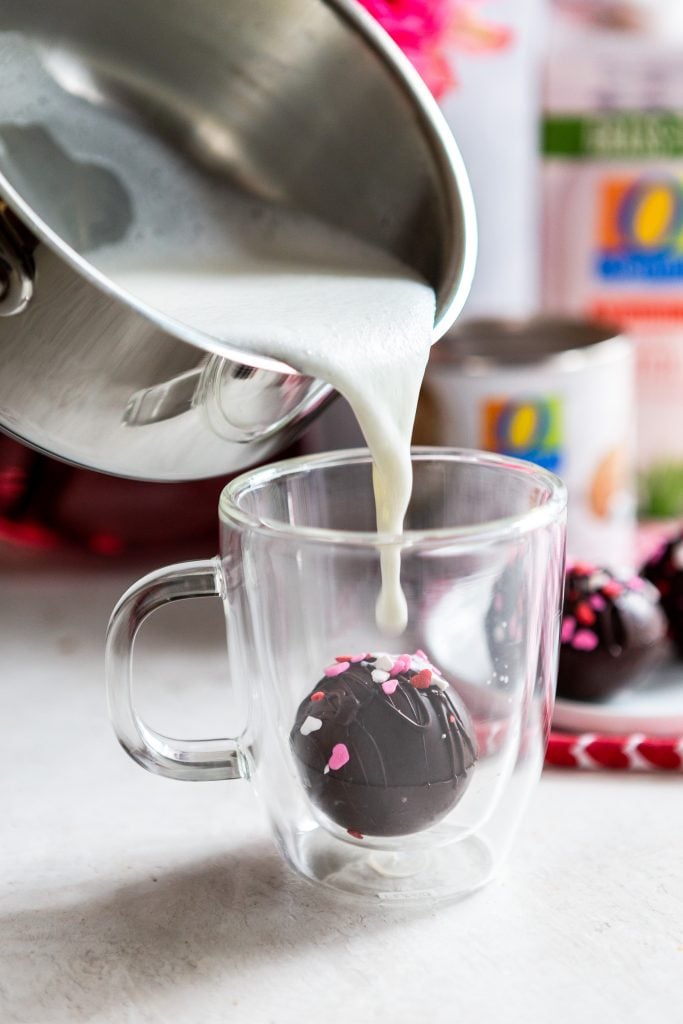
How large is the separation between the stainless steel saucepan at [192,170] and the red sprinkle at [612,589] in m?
0.20

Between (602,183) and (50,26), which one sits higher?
(50,26)

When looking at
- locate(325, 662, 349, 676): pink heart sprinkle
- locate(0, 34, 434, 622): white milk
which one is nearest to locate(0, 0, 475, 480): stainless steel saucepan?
locate(0, 34, 434, 622): white milk

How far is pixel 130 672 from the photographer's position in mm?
597

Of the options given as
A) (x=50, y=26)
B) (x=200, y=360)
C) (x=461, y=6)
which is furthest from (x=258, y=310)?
(x=461, y=6)

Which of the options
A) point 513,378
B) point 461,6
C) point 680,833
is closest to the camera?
point 680,833

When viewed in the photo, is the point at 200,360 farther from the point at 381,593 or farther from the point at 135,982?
the point at 135,982

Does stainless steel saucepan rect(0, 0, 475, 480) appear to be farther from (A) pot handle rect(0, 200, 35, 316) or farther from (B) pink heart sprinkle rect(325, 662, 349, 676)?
(B) pink heart sprinkle rect(325, 662, 349, 676)

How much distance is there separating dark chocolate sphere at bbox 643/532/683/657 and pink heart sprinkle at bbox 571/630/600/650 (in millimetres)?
89

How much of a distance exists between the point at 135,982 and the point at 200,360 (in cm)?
25

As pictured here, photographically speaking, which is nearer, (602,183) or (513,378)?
(513,378)

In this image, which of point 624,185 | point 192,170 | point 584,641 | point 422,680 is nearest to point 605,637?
point 584,641

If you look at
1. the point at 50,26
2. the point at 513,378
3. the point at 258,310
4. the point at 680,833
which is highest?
the point at 50,26

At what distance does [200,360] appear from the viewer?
58 cm

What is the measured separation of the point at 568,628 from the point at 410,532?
0.71 feet
